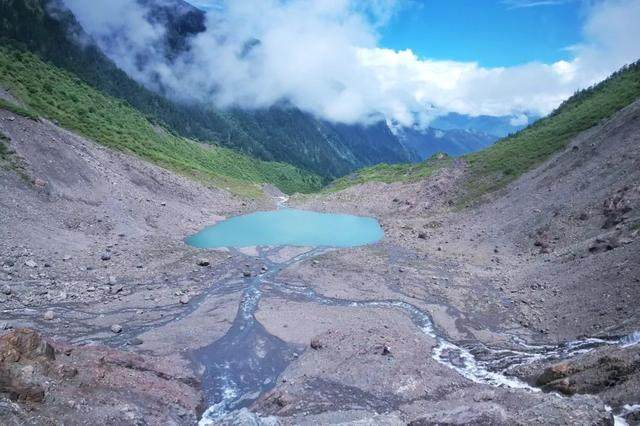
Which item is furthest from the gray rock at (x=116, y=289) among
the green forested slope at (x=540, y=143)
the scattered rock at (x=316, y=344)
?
the green forested slope at (x=540, y=143)

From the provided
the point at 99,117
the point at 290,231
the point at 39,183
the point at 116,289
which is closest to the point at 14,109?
the point at 39,183

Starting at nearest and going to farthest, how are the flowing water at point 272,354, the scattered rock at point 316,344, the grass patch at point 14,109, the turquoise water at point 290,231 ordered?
the flowing water at point 272,354 → the scattered rock at point 316,344 → the grass patch at point 14,109 → the turquoise water at point 290,231

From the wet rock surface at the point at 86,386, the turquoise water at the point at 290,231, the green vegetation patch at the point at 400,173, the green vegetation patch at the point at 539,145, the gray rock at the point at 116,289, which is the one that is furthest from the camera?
the green vegetation patch at the point at 400,173

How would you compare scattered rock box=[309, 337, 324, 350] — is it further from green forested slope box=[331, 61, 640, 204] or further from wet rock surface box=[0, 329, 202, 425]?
green forested slope box=[331, 61, 640, 204]

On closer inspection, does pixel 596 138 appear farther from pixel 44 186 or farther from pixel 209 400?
pixel 44 186

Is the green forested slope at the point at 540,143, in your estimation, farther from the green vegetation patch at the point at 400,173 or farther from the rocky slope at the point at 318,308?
the rocky slope at the point at 318,308

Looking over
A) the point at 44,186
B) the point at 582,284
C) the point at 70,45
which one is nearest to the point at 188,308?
the point at 44,186
